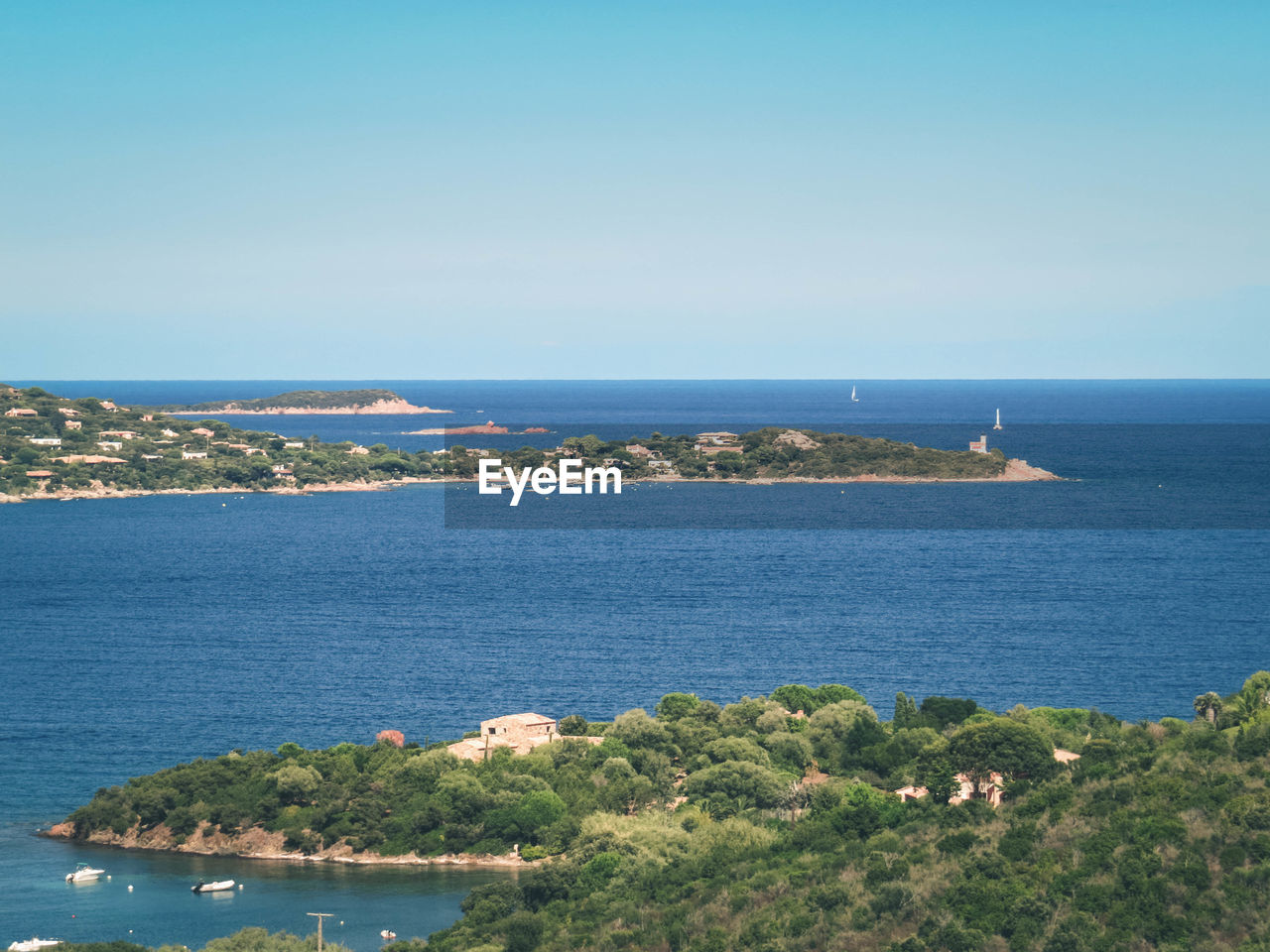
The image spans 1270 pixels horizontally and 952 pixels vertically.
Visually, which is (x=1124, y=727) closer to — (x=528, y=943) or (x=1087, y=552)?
(x=528, y=943)

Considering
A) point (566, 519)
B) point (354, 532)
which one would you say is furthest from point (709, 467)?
point (354, 532)

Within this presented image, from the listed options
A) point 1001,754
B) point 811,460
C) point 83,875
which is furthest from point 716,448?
point 83,875

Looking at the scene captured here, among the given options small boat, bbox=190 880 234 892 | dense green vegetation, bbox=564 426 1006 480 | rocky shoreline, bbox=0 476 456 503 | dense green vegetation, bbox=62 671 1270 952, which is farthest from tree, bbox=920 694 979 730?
rocky shoreline, bbox=0 476 456 503

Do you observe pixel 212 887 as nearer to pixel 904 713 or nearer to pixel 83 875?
pixel 83 875

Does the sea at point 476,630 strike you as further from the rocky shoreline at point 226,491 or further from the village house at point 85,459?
the village house at point 85,459

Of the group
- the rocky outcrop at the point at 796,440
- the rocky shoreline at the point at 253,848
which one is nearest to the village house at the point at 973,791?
the rocky shoreline at the point at 253,848

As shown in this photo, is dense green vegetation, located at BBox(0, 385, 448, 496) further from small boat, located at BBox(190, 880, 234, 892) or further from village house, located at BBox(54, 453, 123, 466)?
small boat, located at BBox(190, 880, 234, 892)
